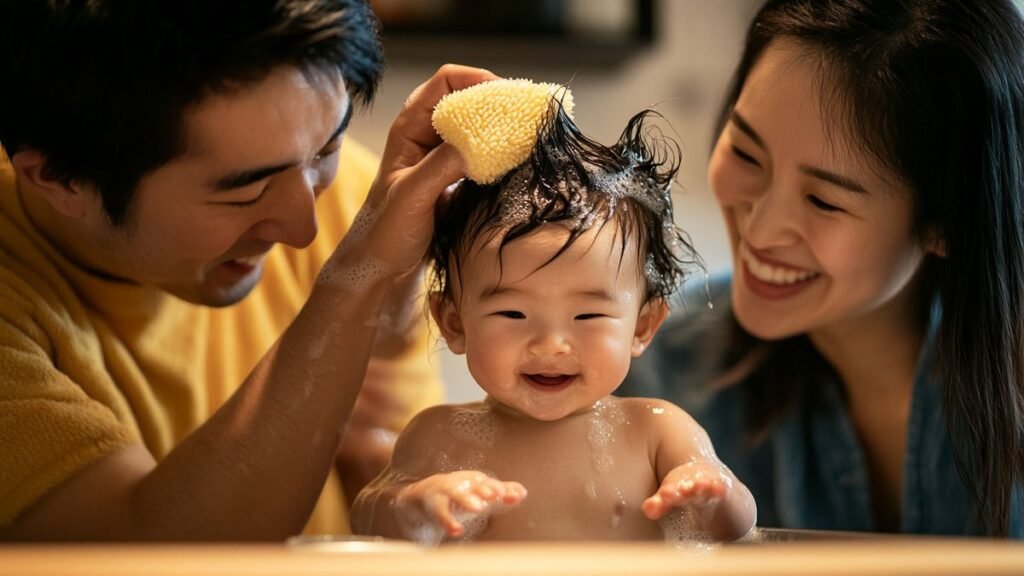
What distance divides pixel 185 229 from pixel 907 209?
0.85m

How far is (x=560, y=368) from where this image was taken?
1.03 m

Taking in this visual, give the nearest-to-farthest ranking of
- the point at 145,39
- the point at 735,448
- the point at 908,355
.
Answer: the point at 145,39 < the point at 908,355 < the point at 735,448

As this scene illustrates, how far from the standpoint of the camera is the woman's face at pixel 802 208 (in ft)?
4.40

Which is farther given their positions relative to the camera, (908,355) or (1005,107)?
(908,355)

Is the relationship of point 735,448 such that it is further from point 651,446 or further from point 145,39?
point 145,39

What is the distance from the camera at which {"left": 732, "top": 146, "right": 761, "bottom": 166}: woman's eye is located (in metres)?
1.44

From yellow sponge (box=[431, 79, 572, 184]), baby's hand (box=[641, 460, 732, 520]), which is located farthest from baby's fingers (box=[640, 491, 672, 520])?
yellow sponge (box=[431, 79, 572, 184])

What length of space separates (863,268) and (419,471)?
25.3 inches

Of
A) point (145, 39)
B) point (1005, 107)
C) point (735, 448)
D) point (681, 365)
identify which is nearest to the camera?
point (145, 39)

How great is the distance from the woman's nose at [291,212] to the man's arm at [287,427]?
49 millimetres

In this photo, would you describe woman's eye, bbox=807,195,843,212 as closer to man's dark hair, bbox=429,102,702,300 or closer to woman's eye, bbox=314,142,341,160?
man's dark hair, bbox=429,102,702,300

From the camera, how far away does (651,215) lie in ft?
3.65

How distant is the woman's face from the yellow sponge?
1.26 feet

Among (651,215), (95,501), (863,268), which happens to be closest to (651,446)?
(651,215)
